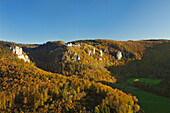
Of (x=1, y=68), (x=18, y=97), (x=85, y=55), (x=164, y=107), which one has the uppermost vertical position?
(x=85, y=55)

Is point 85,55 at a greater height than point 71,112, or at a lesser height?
greater

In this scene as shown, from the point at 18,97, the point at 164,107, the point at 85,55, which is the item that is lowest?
the point at 164,107

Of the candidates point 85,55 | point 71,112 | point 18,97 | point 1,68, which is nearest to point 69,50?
point 85,55

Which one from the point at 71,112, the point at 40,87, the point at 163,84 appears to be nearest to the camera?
the point at 71,112

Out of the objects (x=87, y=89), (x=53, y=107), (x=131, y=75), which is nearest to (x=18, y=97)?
(x=53, y=107)

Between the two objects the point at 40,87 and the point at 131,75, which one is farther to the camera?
the point at 131,75

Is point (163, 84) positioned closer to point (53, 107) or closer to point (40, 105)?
point (53, 107)

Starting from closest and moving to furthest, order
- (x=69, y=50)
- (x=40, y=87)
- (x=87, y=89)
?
(x=40, y=87) → (x=87, y=89) → (x=69, y=50)

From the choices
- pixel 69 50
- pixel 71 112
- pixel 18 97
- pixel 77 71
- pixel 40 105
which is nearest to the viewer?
pixel 71 112

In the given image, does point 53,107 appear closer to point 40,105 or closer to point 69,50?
point 40,105
